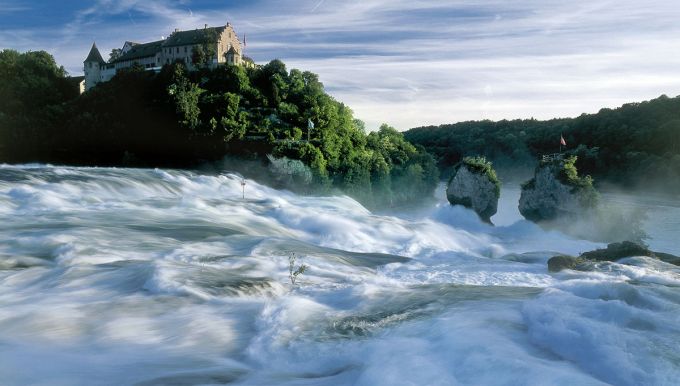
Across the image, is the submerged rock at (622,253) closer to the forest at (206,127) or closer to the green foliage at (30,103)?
the forest at (206,127)

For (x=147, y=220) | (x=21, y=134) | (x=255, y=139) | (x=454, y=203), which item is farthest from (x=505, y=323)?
(x=21, y=134)

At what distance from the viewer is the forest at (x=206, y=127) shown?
144ft

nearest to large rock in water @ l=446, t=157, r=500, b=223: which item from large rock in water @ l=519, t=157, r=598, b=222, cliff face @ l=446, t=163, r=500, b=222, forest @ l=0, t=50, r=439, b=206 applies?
cliff face @ l=446, t=163, r=500, b=222

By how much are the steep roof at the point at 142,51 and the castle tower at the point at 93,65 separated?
9.34ft

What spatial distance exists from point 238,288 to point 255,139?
114 ft

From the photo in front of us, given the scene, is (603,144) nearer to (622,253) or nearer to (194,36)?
(194,36)

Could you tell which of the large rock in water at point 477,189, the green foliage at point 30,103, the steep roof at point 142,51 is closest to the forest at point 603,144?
the large rock in water at point 477,189

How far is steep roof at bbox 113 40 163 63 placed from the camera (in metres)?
66.9

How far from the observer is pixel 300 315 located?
27.5 ft

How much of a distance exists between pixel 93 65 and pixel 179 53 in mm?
16220

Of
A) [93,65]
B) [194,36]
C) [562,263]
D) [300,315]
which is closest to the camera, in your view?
[300,315]

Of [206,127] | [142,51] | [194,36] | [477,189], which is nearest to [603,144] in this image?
[477,189]

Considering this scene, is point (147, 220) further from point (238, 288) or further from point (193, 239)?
point (238, 288)

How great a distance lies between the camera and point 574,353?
6.77m
